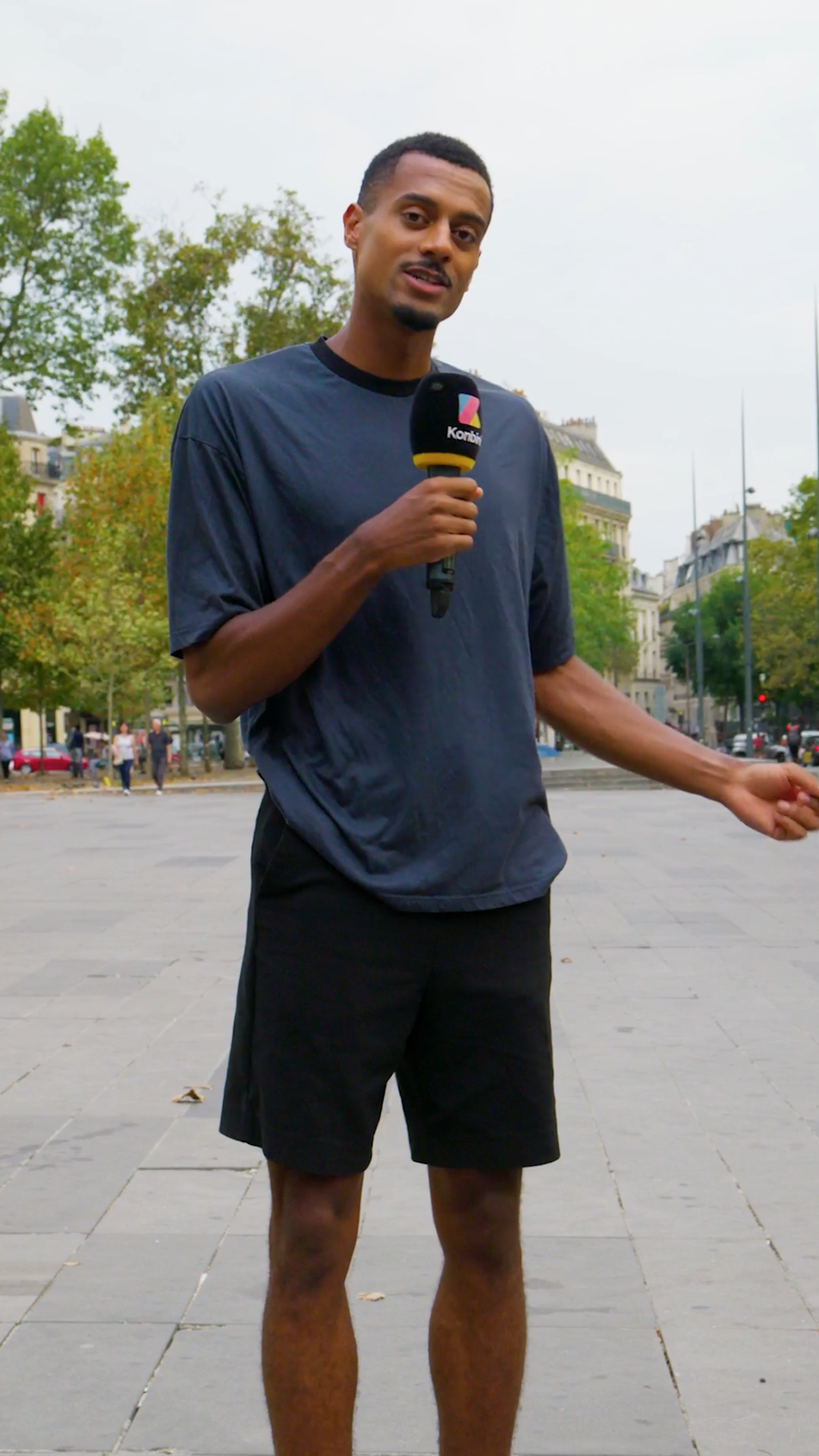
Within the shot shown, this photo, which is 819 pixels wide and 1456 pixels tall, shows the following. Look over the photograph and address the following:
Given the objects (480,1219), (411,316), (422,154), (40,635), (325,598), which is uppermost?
(40,635)

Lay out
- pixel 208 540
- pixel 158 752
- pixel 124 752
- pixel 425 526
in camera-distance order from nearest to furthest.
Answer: pixel 425 526 < pixel 208 540 < pixel 124 752 < pixel 158 752

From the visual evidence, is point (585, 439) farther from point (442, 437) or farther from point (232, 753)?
point (442, 437)

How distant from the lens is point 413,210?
2570 mm

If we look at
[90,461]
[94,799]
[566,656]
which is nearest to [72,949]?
[566,656]

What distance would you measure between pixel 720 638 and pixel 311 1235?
102 m

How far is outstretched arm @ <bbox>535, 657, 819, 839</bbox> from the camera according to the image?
2.76m

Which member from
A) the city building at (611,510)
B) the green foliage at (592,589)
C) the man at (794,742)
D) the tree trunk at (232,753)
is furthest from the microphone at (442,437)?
the city building at (611,510)

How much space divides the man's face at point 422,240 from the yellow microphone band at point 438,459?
0.24 metres

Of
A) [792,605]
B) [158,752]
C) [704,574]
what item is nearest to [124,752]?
[158,752]

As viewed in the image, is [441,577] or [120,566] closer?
[441,577]

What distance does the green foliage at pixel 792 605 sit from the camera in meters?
57.3

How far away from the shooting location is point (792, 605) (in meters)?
63.7

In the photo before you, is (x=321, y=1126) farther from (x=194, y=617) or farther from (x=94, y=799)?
(x=94, y=799)

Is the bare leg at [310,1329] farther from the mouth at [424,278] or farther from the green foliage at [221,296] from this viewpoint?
the green foliage at [221,296]
